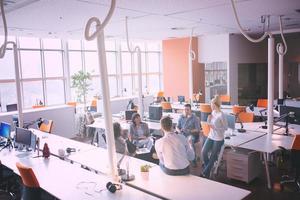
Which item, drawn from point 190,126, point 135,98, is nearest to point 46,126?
point 190,126

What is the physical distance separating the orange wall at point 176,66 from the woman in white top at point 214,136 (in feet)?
22.4

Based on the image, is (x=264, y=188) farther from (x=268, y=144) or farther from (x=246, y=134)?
(x=246, y=134)

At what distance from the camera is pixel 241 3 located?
5.52 metres

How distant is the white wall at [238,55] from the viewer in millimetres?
Result: 11414

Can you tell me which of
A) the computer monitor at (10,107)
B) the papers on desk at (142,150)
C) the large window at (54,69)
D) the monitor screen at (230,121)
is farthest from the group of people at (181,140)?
the large window at (54,69)

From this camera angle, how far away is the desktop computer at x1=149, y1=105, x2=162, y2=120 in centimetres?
752

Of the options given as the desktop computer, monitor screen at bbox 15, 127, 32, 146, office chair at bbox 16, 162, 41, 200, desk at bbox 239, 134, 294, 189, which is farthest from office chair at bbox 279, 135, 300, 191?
monitor screen at bbox 15, 127, 32, 146

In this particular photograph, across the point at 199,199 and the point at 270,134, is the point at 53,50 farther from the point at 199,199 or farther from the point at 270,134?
the point at 199,199

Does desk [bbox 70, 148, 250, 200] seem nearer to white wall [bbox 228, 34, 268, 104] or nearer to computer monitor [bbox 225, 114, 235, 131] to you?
computer monitor [bbox 225, 114, 235, 131]

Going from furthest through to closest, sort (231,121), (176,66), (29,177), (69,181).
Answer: (176,66) → (231,121) → (69,181) → (29,177)

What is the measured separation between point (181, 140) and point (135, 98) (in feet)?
28.2

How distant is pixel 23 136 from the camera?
5.47 m

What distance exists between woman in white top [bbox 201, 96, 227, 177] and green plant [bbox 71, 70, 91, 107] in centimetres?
718

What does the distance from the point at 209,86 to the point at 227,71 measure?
121cm
